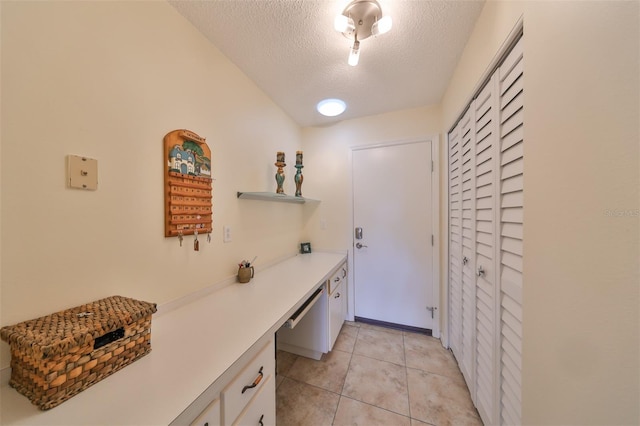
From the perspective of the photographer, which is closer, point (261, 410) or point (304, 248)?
point (261, 410)

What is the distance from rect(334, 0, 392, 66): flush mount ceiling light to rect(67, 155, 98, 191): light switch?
1.29 meters

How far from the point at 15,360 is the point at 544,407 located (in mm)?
1609

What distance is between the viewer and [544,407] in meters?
0.66

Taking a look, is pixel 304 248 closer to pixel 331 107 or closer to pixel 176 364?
pixel 331 107

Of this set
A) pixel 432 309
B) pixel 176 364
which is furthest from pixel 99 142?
pixel 432 309

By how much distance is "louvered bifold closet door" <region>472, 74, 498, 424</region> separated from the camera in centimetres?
101

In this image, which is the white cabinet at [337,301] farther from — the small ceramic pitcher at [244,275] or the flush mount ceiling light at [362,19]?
the flush mount ceiling light at [362,19]

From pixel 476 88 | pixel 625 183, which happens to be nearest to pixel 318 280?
pixel 625 183

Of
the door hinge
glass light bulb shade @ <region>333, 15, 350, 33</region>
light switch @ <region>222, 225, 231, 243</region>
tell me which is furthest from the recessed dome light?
the door hinge

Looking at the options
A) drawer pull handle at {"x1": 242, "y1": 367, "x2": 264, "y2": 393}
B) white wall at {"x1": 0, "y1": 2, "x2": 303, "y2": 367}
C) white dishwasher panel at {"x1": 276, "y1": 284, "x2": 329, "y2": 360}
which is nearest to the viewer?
white wall at {"x1": 0, "y1": 2, "x2": 303, "y2": 367}

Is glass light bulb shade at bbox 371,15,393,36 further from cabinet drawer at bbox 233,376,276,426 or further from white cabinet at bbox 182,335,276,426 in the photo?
cabinet drawer at bbox 233,376,276,426

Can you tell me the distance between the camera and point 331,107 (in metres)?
2.06

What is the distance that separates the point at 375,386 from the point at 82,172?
2049 mm

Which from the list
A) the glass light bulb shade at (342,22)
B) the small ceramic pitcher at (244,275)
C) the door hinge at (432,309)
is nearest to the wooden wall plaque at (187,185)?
the small ceramic pitcher at (244,275)
